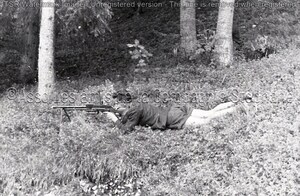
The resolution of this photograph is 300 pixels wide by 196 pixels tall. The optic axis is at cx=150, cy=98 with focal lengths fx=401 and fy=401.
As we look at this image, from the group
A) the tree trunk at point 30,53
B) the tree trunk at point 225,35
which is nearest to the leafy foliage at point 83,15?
the tree trunk at point 30,53

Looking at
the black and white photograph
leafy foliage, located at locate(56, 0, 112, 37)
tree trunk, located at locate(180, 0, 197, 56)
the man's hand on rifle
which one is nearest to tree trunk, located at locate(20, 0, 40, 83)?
the black and white photograph

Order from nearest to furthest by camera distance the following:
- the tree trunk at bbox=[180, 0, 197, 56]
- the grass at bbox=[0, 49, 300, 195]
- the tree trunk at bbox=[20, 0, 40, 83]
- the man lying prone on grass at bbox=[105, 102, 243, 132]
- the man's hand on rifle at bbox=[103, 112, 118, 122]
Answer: the grass at bbox=[0, 49, 300, 195], the man lying prone on grass at bbox=[105, 102, 243, 132], the man's hand on rifle at bbox=[103, 112, 118, 122], the tree trunk at bbox=[180, 0, 197, 56], the tree trunk at bbox=[20, 0, 40, 83]

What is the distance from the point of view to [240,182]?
21.6 ft

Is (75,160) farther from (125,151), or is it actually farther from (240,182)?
(240,182)

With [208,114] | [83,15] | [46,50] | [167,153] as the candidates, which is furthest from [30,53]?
[167,153]

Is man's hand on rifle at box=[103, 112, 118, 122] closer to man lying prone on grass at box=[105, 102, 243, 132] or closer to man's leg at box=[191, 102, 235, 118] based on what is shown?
man lying prone on grass at box=[105, 102, 243, 132]

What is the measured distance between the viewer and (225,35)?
474 inches

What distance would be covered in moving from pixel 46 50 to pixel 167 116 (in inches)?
155

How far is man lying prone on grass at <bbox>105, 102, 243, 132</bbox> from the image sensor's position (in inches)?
340

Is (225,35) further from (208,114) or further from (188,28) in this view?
(208,114)

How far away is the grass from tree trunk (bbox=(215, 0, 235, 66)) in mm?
2693

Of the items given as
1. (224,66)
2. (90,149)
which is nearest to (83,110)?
(90,149)

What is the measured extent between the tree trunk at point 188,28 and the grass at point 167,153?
417 cm

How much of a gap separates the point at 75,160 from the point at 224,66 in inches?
240
